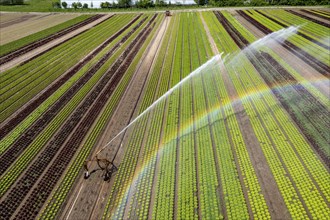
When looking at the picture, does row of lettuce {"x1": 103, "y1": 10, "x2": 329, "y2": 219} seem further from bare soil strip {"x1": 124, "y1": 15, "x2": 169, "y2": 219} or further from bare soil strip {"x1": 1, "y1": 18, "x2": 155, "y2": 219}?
bare soil strip {"x1": 1, "y1": 18, "x2": 155, "y2": 219}

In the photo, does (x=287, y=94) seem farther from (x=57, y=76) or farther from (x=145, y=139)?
(x=57, y=76)

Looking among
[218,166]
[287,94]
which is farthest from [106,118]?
[287,94]

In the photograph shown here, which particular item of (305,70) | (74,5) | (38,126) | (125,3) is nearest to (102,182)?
(38,126)

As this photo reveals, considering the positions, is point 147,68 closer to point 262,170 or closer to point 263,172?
point 262,170

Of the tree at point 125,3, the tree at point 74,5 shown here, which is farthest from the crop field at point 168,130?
the tree at point 125,3

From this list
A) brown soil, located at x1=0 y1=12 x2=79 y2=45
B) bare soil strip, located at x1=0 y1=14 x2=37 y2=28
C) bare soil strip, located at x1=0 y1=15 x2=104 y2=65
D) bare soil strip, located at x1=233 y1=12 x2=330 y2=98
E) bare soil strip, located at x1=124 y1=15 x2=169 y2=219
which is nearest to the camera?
bare soil strip, located at x1=124 y1=15 x2=169 y2=219

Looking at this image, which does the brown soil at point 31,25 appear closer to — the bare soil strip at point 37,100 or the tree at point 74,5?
the tree at point 74,5

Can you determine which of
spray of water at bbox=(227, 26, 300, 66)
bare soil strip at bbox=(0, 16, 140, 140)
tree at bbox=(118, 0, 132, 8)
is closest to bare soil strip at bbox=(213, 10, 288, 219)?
spray of water at bbox=(227, 26, 300, 66)
